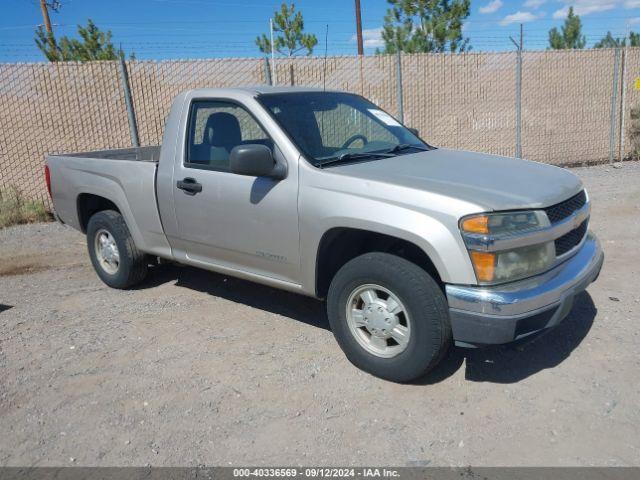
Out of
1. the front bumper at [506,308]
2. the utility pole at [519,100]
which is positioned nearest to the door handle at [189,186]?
the front bumper at [506,308]

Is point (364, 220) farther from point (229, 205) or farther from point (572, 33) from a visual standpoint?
point (572, 33)

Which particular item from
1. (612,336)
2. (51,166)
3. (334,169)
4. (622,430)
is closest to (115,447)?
(334,169)

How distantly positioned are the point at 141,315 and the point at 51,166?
84.1 inches

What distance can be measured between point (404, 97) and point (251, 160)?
8.20m

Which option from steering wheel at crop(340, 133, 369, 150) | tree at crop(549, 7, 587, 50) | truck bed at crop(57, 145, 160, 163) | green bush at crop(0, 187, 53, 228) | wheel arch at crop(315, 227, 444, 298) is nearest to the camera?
wheel arch at crop(315, 227, 444, 298)

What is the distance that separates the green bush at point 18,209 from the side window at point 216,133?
5686 mm

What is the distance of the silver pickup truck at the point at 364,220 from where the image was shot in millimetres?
3279

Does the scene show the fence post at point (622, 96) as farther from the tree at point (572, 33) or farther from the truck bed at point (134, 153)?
the tree at point (572, 33)

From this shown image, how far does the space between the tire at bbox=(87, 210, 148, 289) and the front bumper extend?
10.9ft

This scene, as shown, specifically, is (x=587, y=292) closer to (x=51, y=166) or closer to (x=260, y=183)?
(x=260, y=183)

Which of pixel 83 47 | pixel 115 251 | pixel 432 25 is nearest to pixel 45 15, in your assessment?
pixel 83 47

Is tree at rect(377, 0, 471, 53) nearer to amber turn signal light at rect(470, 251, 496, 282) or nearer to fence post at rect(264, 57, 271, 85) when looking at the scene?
fence post at rect(264, 57, 271, 85)

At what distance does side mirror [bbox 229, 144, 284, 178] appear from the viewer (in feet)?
12.7

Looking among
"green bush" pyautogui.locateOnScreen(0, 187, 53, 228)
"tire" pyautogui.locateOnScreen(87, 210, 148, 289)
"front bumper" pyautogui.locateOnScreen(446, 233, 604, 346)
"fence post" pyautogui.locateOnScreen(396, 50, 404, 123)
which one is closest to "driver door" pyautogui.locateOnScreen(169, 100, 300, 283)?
"tire" pyautogui.locateOnScreen(87, 210, 148, 289)
